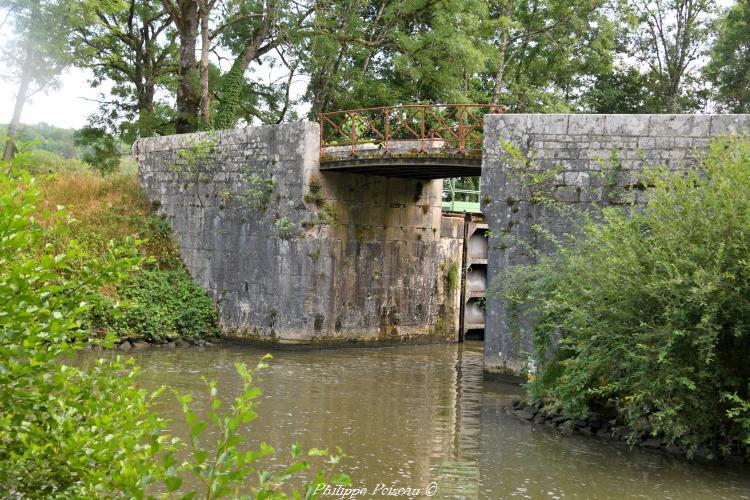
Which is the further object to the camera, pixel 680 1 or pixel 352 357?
pixel 680 1

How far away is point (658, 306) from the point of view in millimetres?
9297

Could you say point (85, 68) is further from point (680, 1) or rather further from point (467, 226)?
point (680, 1)

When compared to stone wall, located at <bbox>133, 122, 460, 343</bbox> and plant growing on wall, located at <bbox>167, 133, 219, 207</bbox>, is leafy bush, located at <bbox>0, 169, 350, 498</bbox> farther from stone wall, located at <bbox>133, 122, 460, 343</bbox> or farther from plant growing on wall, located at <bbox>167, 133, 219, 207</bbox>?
plant growing on wall, located at <bbox>167, 133, 219, 207</bbox>

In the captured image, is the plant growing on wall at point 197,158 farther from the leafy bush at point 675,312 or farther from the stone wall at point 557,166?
the leafy bush at point 675,312

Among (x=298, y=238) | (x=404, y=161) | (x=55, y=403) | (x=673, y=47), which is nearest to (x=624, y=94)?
(x=673, y=47)

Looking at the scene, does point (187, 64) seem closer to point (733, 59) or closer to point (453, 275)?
point (453, 275)

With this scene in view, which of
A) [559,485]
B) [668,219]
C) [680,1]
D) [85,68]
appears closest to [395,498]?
[559,485]

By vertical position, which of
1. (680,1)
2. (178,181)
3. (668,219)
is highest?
(680,1)

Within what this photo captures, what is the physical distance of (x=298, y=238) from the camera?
53.4 feet

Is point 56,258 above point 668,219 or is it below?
below

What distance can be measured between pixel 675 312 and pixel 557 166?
14.9 ft

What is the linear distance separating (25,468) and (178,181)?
49.8ft

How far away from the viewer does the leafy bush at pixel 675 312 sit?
8734 millimetres

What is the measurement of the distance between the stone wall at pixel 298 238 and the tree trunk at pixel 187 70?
10.8 ft
